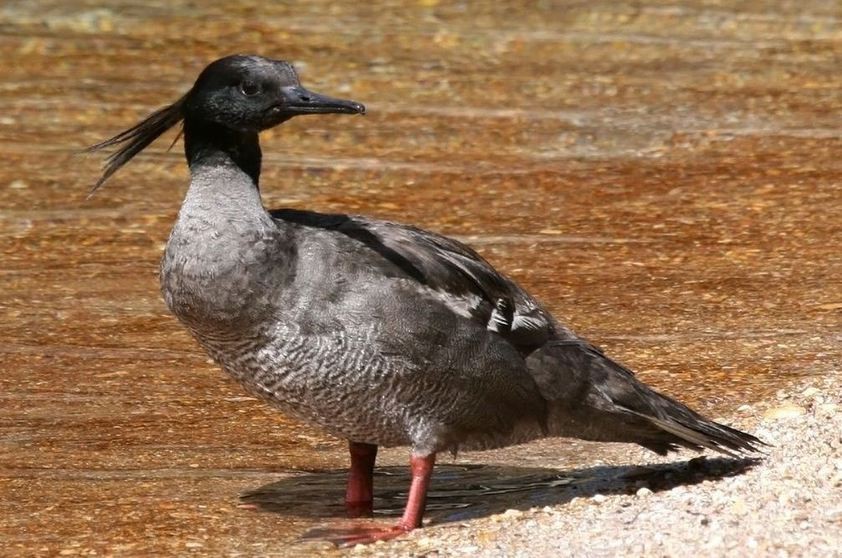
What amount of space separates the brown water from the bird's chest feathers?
2.90 feet

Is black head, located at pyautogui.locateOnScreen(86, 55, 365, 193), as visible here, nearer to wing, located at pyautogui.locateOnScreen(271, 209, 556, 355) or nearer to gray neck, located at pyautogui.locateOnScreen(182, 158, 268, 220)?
gray neck, located at pyautogui.locateOnScreen(182, 158, 268, 220)

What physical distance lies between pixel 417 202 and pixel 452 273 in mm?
4485

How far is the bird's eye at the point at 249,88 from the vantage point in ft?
20.8

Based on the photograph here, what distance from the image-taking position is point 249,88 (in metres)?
6.34

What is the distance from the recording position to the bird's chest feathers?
611cm

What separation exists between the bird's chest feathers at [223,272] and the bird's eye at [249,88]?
1.62 feet

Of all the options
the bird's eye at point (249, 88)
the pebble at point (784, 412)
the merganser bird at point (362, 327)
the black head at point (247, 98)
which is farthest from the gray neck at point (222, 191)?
the pebble at point (784, 412)

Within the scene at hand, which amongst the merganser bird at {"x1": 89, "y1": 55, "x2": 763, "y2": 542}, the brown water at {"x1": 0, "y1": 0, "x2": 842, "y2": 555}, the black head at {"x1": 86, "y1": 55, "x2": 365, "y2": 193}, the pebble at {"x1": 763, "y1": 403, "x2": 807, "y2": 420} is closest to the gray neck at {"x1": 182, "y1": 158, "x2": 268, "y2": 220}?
the merganser bird at {"x1": 89, "y1": 55, "x2": 763, "y2": 542}

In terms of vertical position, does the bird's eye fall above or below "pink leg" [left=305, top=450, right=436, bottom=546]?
above

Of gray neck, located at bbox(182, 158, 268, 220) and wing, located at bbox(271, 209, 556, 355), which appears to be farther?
wing, located at bbox(271, 209, 556, 355)

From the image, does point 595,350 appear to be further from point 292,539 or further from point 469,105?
point 469,105

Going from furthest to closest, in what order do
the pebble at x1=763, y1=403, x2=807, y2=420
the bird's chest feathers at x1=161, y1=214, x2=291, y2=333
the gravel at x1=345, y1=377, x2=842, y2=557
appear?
the pebble at x1=763, y1=403, x2=807, y2=420, the bird's chest feathers at x1=161, y1=214, x2=291, y2=333, the gravel at x1=345, y1=377, x2=842, y2=557

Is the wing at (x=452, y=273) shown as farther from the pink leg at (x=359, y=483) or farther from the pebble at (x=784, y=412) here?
the pebble at (x=784, y=412)

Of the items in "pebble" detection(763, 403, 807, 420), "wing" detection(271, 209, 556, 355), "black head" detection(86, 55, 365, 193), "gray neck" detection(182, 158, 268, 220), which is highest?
"black head" detection(86, 55, 365, 193)
